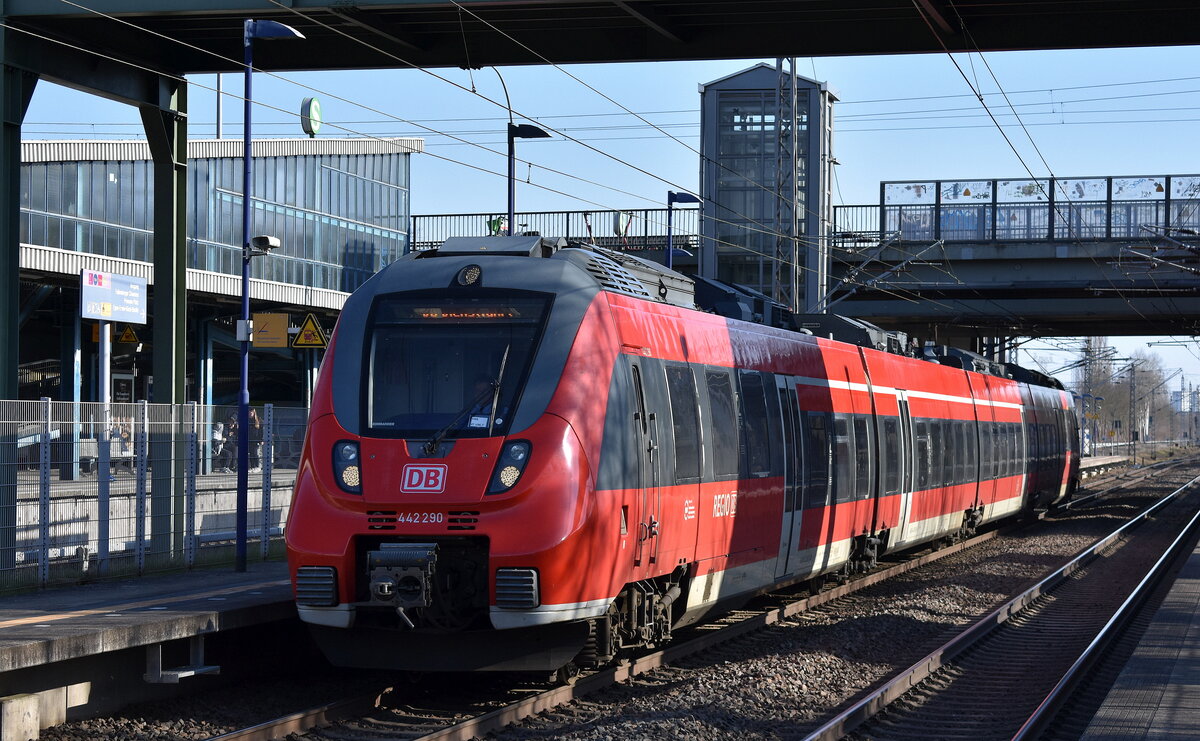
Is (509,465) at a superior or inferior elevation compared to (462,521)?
superior

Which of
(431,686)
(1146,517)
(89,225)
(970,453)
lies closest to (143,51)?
(431,686)

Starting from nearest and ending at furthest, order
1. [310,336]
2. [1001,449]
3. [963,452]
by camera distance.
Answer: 1. [310,336]
2. [963,452]
3. [1001,449]

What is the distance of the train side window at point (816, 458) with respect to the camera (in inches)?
637

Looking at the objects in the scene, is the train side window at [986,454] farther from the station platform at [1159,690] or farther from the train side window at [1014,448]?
the station platform at [1159,690]

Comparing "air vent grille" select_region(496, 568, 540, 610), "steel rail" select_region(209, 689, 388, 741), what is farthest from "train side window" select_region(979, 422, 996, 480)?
"air vent grille" select_region(496, 568, 540, 610)

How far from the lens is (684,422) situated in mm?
12516

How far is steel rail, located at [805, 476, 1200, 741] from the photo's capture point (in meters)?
10.2

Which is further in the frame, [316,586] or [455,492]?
[316,586]

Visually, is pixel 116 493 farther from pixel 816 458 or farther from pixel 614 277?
pixel 816 458

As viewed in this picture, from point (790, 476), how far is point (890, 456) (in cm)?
511

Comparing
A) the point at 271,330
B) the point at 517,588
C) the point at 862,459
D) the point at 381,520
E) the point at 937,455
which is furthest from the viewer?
the point at 937,455

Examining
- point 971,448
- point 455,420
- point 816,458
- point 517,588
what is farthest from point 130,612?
point 971,448

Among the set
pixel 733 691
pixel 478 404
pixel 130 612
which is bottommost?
pixel 733 691

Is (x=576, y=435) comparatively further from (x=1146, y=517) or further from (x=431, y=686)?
(x=1146, y=517)
